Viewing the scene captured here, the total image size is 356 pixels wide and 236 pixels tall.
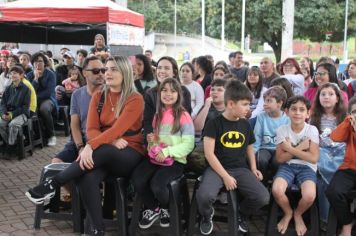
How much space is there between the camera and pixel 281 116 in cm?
441

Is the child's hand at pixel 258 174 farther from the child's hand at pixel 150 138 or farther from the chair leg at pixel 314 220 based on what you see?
the child's hand at pixel 150 138

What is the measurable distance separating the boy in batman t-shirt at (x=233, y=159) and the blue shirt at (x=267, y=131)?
1.60 ft

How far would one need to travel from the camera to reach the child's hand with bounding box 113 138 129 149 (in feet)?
12.6

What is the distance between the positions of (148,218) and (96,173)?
1.97 ft

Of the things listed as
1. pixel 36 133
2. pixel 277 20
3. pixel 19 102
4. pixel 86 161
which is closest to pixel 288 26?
pixel 277 20

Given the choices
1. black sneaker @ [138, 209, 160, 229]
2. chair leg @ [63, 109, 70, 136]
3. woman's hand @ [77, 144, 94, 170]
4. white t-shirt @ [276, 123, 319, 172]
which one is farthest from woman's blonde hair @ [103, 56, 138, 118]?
chair leg @ [63, 109, 70, 136]

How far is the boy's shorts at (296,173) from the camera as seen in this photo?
149 inches

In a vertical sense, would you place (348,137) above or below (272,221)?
above

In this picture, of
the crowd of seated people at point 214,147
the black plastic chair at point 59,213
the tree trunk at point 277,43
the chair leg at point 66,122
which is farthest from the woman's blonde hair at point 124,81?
the tree trunk at point 277,43

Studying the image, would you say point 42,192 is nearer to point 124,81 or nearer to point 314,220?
point 124,81

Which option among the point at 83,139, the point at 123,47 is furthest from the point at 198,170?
the point at 123,47

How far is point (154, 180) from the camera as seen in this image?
3.74m

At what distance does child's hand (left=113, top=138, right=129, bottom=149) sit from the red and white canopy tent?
6.46 meters

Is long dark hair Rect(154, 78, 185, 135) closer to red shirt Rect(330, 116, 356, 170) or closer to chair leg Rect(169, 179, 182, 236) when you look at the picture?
chair leg Rect(169, 179, 182, 236)
